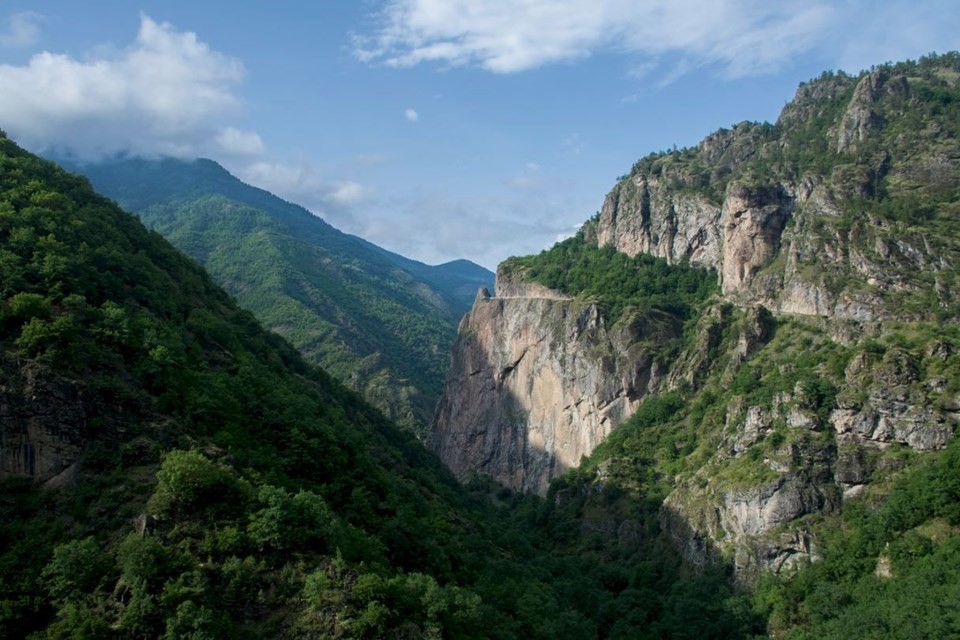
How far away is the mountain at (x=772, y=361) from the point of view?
67.1 metres

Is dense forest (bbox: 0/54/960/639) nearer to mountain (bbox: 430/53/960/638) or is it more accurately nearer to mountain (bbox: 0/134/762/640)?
mountain (bbox: 0/134/762/640)

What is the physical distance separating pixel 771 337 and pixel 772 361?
18.5 ft

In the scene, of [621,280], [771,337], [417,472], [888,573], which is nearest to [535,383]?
[621,280]

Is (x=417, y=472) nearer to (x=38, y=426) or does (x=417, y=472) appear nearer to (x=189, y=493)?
(x=189, y=493)

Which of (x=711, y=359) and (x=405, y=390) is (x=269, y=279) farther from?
(x=711, y=359)

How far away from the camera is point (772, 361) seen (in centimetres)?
8875

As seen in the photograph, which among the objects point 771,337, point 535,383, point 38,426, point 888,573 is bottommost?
point 38,426

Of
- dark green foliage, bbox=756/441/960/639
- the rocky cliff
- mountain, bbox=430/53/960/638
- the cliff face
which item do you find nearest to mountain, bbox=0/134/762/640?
dark green foliage, bbox=756/441/960/639

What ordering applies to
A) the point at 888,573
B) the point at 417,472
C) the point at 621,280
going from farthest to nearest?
the point at 621,280 < the point at 417,472 < the point at 888,573

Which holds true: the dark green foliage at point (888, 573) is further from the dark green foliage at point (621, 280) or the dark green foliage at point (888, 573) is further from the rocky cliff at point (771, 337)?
the dark green foliage at point (621, 280)

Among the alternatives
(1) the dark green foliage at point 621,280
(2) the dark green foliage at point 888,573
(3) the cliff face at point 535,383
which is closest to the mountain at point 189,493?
(2) the dark green foliage at point 888,573

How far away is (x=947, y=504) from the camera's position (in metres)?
62.7

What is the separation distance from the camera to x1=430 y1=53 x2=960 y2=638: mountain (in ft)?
220

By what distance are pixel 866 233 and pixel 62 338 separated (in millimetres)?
79318
